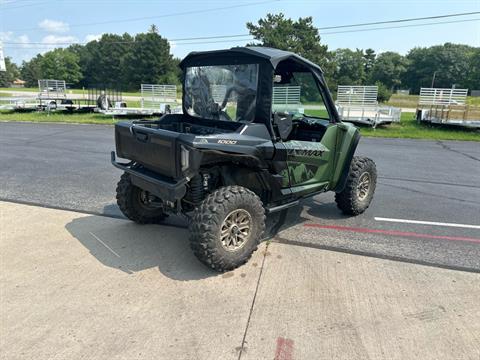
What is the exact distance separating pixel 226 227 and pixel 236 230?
0.12 metres

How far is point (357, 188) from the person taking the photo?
4832 mm

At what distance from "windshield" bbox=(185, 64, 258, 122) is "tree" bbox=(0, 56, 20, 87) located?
115m

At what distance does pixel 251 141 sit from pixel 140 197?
1.77 metres

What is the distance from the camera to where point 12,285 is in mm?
3180

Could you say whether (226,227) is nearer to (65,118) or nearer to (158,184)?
(158,184)

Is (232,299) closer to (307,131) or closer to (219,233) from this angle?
(219,233)

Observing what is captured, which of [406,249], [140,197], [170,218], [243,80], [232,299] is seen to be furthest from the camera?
[170,218]

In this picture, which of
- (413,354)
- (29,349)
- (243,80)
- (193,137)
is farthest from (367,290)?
(29,349)

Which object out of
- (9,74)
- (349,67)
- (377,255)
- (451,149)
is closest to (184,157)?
(377,255)

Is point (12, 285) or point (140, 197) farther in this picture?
point (140, 197)

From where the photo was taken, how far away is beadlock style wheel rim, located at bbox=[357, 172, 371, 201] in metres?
4.94

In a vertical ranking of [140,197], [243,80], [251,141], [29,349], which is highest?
[243,80]

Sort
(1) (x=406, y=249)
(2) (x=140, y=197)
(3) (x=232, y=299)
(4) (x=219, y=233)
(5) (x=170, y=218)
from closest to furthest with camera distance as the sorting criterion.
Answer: (3) (x=232, y=299)
(4) (x=219, y=233)
(1) (x=406, y=249)
(2) (x=140, y=197)
(5) (x=170, y=218)

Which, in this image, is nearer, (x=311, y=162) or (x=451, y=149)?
(x=311, y=162)
